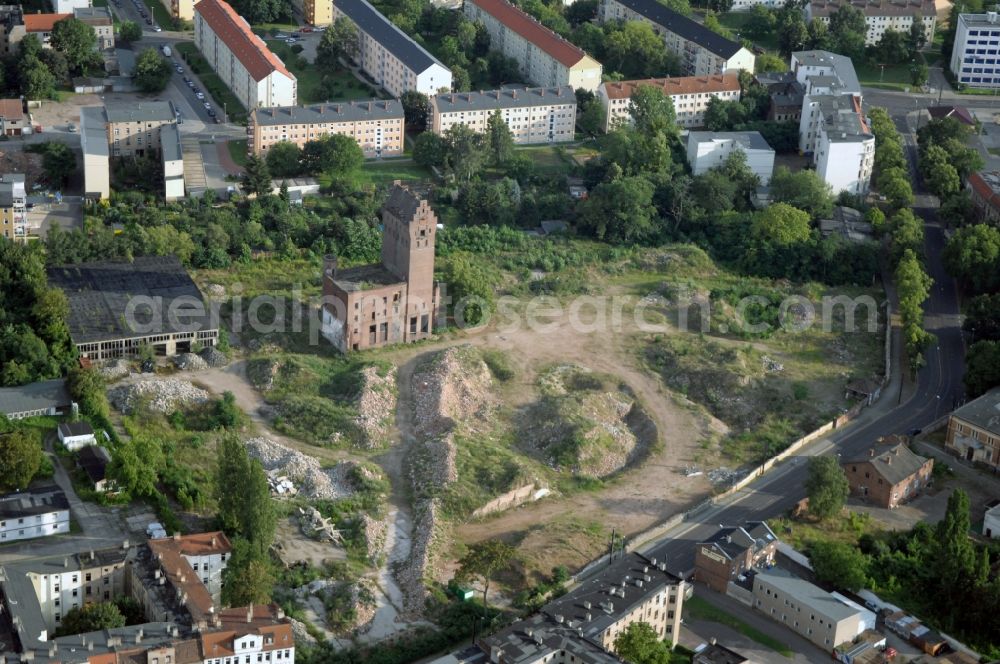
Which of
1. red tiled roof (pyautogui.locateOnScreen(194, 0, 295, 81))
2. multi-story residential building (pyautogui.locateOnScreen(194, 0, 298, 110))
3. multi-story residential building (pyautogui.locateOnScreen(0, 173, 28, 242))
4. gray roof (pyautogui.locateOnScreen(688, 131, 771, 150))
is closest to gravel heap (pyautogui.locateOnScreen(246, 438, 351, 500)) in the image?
multi-story residential building (pyautogui.locateOnScreen(0, 173, 28, 242))

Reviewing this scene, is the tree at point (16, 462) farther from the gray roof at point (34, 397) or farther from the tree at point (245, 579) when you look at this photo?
the tree at point (245, 579)

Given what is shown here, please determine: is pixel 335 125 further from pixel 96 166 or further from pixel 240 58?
pixel 96 166

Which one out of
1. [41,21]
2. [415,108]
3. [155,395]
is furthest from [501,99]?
[155,395]

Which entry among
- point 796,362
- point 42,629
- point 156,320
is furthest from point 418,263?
point 42,629

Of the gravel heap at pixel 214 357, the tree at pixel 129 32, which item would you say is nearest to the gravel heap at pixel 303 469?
the gravel heap at pixel 214 357

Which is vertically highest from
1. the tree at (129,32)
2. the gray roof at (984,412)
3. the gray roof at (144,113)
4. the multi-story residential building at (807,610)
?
the tree at (129,32)
